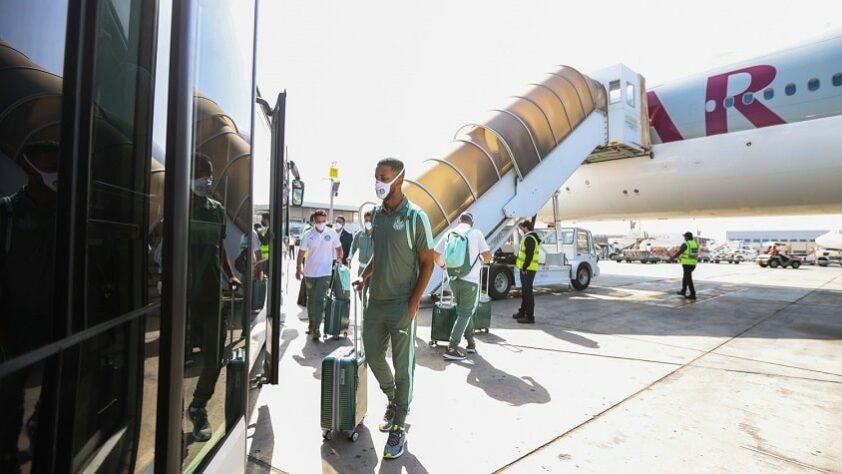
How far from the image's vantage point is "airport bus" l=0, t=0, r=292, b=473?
0.74 meters

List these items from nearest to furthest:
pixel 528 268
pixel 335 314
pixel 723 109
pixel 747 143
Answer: pixel 335 314 < pixel 528 268 < pixel 747 143 < pixel 723 109

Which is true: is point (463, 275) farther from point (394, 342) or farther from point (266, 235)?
point (266, 235)

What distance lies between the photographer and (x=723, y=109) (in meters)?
9.72

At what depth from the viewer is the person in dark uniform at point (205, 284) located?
1229 millimetres

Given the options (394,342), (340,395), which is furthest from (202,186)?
(340,395)

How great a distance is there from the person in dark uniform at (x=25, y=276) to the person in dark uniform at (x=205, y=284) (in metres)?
0.38

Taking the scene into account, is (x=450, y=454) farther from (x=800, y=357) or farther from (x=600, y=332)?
(x=800, y=357)

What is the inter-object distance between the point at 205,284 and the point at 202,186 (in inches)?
12.3

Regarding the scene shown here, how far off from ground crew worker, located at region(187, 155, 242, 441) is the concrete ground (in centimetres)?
140

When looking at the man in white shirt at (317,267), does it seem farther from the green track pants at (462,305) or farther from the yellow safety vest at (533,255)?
the yellow safety vest at (533,255)

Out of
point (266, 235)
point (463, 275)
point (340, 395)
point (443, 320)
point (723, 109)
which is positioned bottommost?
point (340, 395)

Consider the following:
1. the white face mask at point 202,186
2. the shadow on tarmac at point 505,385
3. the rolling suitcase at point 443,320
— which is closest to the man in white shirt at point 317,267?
the rolling suitcase at point 443,320

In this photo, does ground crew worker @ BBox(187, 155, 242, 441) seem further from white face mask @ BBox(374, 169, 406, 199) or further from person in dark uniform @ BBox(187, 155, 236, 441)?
white face mask @ BBox(374, 169, 406, 199)

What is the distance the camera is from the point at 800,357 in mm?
4996
